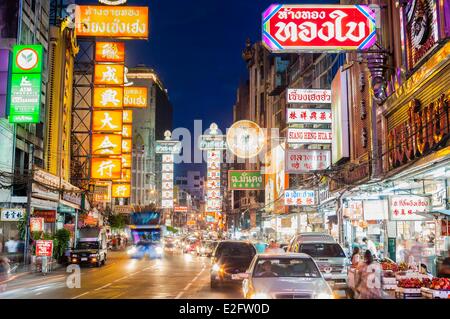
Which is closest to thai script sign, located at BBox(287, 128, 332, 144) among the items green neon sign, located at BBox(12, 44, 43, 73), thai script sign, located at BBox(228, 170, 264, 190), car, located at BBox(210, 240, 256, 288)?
car, located at BBox(210, 240, 256, 288)

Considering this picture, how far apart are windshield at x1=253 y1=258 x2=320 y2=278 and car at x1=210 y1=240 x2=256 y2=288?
689 cm

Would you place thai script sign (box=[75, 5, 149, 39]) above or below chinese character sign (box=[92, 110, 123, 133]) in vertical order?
above

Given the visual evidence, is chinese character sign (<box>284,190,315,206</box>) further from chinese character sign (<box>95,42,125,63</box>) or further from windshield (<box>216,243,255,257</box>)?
chinese character sign (<box>95,42,125,63</box>)

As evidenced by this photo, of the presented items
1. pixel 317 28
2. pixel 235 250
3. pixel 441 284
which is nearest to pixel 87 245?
pixel 235 250

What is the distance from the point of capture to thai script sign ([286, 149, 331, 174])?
32875mm

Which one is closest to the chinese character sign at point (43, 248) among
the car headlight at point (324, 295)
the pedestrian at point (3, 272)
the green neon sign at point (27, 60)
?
the green neon sign at point (27, 60)

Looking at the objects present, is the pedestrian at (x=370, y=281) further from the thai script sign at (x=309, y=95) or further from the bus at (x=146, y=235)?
the bus at (x=146, y=235)

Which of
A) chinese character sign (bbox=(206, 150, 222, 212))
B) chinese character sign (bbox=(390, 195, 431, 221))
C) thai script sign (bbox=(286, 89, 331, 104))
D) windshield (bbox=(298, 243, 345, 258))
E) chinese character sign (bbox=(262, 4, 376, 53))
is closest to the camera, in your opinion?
windshield (bbox=(298, 243, 345, 258))

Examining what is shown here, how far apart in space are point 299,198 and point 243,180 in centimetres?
1927

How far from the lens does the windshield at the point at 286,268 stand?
12.1 m

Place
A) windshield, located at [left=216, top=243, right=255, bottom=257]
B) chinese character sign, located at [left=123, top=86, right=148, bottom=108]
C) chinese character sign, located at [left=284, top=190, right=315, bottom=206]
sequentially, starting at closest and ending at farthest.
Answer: windshield, located at [left=216, top=243, right=255, bottom=257] < chinese character sign, located at [left=284, top=190, right=315, bottom=206] < chinese character sign, located at [left=123, top=86, right=148, bottom=108]

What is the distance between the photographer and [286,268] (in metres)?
12.4
